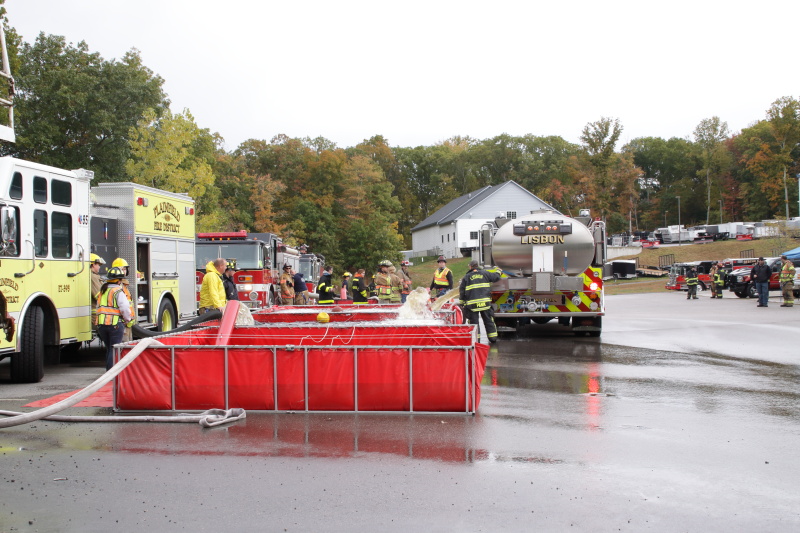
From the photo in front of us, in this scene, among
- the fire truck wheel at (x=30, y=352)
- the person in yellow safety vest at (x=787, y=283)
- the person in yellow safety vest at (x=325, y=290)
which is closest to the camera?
the fire truck wheel at (x=30, y=352)

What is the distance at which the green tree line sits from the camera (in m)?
37.2

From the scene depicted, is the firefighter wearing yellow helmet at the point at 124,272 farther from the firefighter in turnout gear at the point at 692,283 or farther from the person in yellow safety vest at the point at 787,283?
the firefighter in turnout gear at the point at 692,283

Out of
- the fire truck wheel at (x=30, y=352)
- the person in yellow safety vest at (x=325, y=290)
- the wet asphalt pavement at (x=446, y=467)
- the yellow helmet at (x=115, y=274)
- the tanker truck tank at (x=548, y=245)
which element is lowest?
the wet asphalt pavement at (x=446, y=467)

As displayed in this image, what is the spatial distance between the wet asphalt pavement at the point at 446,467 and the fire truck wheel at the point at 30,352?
1.74 ft

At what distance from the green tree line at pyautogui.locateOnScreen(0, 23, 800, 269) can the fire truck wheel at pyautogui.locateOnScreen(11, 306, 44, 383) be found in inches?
952

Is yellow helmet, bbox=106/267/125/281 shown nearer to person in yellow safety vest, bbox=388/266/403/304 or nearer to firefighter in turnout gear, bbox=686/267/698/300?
person in yellow safety vest, bbox=388/266/403/304

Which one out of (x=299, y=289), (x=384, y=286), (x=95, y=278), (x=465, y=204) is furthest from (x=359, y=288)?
(x=465, y=204)

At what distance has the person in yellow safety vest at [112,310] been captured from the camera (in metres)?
10.4

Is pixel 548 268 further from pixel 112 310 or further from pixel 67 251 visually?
pixel 67 251

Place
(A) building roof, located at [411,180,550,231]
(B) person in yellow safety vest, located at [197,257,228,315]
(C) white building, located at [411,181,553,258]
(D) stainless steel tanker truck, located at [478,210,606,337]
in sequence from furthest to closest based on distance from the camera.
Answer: (A) building roof, located at [411,180,550,231] < (C) white building, located at [411,181,553,258] < (D) stainless steel tanker truck, located at [478,210,606,337] < (B) person in yellow safety vest, located at [197,257,228,315]

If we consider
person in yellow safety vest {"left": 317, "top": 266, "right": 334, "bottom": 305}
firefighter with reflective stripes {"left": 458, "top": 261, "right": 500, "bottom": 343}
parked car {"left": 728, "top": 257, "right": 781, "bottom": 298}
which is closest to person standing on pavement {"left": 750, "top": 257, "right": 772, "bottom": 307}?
parked car {"left": 728, "top": 257, "right": 781, "bottom": 298}

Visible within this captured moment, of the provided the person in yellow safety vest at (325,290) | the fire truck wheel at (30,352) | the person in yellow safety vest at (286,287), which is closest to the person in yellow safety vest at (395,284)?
the person in yellow safety vest at (325,290)

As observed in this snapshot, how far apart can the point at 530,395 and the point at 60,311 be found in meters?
6.86

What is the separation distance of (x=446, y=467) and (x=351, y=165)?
2827 inches
